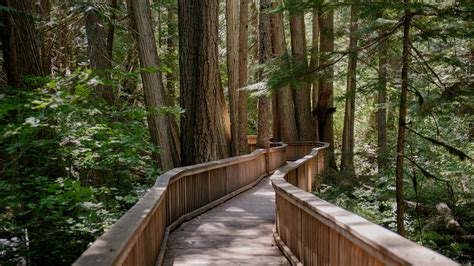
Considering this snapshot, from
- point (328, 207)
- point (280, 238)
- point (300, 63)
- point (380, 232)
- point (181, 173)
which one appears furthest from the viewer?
point (300, 63)

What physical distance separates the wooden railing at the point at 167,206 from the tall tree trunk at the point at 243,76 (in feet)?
5.58

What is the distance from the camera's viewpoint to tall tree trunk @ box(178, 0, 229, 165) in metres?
10.2

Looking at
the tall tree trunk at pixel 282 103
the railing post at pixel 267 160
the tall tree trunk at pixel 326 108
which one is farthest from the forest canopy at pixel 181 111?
the tall tree trunk at pixel 282 103

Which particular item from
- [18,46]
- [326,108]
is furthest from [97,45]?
[326,108]

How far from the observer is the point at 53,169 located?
7.03 meters

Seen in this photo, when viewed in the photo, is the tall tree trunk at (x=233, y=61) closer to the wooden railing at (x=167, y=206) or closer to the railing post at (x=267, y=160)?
the railing post at (x=267, y=160)

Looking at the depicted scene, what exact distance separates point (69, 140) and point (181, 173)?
179 cm

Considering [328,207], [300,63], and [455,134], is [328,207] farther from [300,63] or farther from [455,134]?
[455,134]

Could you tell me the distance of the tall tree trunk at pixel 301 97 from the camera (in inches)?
804

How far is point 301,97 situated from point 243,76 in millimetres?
Answer: 3366

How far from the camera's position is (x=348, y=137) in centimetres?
2316

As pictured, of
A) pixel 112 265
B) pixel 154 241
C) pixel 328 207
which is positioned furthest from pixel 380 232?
pixel 154 241

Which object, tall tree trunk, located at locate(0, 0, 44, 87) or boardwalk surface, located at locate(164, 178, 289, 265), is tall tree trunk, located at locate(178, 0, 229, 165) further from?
tall tree trunk, located at locate(0, 0, 44, 87)

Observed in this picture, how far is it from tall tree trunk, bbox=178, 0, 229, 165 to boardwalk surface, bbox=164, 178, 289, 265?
1.48 metres
